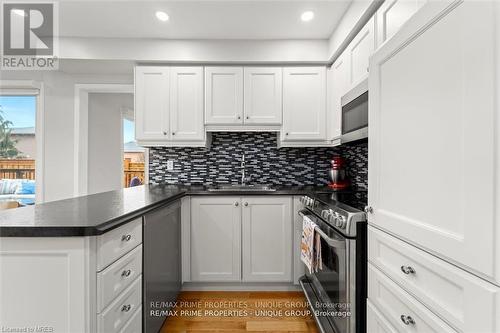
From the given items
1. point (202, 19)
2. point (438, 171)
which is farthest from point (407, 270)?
point (202, 19)

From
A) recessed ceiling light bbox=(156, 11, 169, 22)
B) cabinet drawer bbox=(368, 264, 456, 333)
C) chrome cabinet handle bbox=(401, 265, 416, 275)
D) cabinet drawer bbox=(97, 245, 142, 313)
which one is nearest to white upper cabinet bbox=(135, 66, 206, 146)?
recessed ceiling light bbox=(156, 11, 169, 22)

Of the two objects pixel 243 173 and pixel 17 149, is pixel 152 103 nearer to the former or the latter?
pixel 243 173

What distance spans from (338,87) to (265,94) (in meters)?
0.71

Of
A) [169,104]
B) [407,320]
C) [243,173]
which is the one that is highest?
[169,104]

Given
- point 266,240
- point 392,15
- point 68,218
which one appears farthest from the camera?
point 266,240

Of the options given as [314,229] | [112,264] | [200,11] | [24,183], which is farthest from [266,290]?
[24,183]

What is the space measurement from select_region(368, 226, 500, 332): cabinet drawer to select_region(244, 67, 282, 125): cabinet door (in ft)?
5.85

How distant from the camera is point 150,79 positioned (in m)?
2.71

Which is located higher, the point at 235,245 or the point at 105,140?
the point at 105,140

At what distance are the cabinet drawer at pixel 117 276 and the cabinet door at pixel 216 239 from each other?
1008mm

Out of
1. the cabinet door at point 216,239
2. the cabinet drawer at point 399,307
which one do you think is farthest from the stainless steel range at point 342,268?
the cabinet door at point 216,239

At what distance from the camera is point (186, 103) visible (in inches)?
107

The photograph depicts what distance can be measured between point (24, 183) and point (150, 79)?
210 centimetres

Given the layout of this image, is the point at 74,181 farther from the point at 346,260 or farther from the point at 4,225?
the point at 346,260
